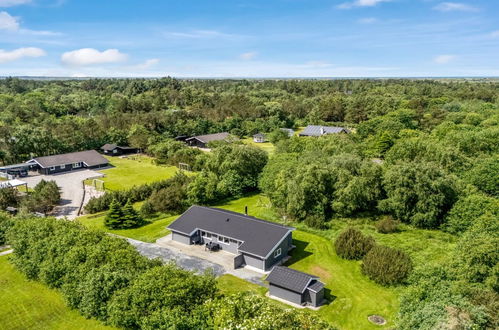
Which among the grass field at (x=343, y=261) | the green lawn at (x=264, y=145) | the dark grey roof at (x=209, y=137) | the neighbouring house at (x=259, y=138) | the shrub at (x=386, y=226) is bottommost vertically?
the grass field at (x=343, y=261)

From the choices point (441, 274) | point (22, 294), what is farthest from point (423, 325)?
point (22, 294)

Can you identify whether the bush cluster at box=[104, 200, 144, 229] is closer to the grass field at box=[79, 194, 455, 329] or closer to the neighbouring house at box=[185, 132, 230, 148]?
the grass field at box=[79, 194, 455, 329]

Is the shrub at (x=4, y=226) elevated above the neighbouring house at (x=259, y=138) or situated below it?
below

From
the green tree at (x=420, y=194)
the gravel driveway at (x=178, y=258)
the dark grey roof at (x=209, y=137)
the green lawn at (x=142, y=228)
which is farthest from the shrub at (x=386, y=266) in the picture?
the dark grey roof at (x=209, y=137)

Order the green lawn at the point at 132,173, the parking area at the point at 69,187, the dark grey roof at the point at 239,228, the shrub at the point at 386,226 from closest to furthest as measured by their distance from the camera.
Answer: the dark grey roof at the point at 239,228, the shrub at the point at 386,226, the parking area at the point at 69,187, the green lawn at the point at 132,173

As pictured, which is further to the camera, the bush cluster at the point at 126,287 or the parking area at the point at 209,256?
the parking area at the point at 209,256

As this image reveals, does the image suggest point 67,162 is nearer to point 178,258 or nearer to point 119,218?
point 119,218

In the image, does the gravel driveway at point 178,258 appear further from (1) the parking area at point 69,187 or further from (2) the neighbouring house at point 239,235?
(1) the parking area at point 69,187

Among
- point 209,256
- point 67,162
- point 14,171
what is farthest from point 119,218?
point 14,171
